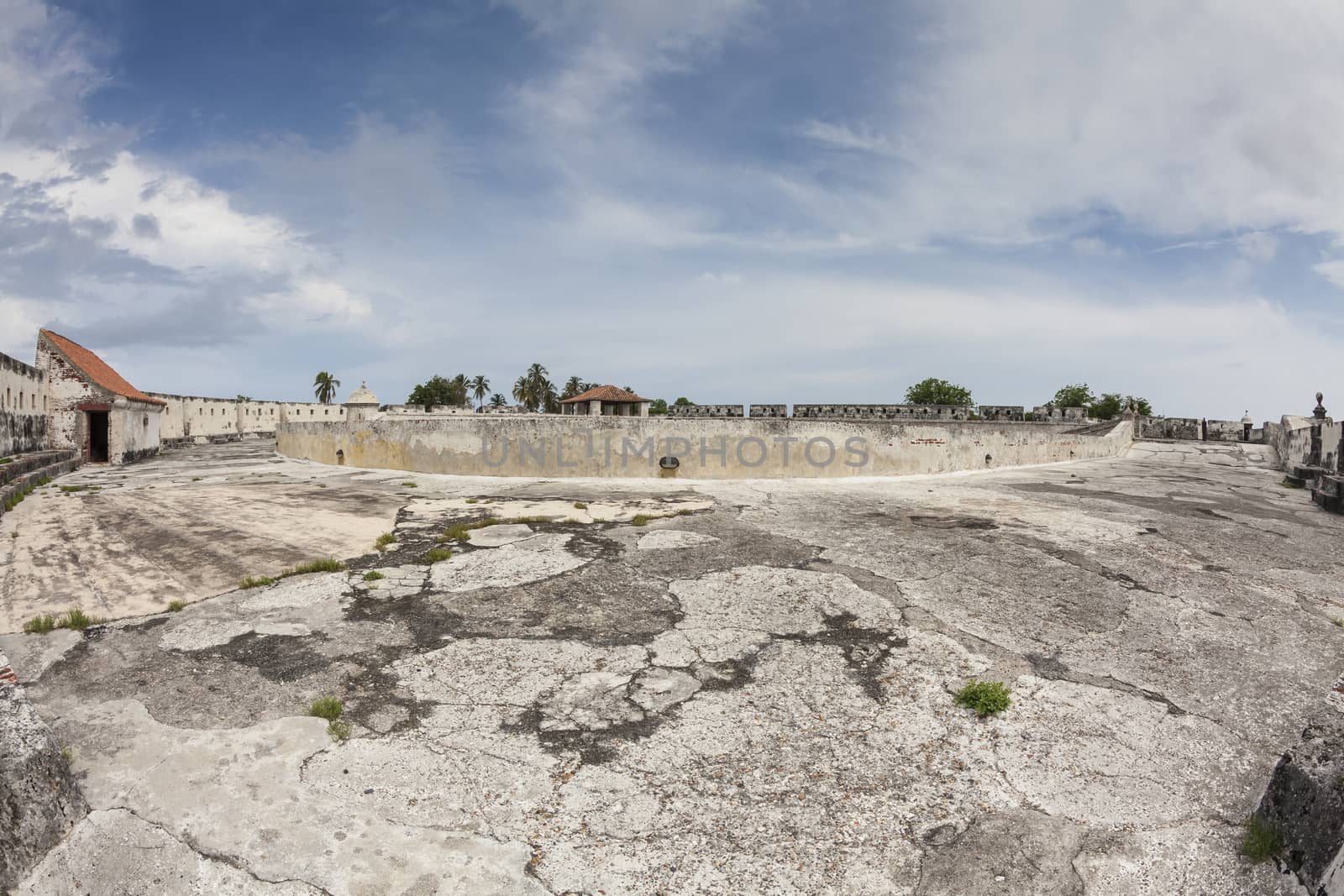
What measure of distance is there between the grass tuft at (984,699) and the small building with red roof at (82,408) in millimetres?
28019

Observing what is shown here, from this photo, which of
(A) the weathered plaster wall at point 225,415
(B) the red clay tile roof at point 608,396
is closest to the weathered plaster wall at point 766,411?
(B) the red clay tile roof at point 608,396

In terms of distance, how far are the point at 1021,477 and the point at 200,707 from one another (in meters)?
16.1

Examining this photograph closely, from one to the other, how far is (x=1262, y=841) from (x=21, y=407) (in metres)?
28.2

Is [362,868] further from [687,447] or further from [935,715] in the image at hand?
[687,447]

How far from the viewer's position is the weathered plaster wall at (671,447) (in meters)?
14.9

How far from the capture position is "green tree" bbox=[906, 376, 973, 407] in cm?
7762

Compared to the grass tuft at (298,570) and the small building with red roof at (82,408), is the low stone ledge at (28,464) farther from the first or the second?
the grass tuft at (298,570)

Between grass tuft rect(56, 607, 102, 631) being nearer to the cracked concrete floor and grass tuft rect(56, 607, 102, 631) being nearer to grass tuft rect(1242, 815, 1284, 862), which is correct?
the cracked concrete floor

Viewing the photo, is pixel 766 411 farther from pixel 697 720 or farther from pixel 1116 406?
pixel 1116 406

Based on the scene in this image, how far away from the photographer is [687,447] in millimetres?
14930

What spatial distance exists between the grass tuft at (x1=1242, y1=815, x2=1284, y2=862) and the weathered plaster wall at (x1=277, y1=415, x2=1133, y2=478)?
38.9ft

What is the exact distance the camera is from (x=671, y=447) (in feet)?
49.0

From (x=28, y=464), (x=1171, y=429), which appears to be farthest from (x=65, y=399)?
(x=1171, y=429)

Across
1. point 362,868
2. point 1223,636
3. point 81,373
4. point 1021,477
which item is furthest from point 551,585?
point 81,373
